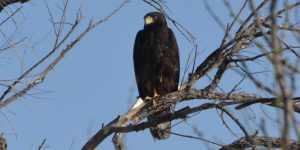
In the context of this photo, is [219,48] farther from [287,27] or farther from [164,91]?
[164,91]

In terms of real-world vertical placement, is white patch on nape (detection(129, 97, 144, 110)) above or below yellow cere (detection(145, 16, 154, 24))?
below

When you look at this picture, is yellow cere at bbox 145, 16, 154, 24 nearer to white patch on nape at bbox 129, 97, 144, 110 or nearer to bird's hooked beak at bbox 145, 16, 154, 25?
bird's hooked beak at bbox 145, 16, 154, 25

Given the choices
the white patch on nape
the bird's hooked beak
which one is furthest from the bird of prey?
the white patch on nape

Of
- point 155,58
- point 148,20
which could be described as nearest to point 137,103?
point 155,58

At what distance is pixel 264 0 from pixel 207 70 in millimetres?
712

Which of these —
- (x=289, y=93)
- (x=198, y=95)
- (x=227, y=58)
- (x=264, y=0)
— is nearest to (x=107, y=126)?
(x=198, y=95)

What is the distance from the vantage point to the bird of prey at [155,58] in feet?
17.7

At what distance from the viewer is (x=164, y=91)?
220 inches

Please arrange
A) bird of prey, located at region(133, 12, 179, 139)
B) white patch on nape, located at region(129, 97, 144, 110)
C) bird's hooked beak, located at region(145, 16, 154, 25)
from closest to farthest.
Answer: white patch on nape, located at region(129, 97, 144, 110)
bird of prey, located at region(133, 12, 179, 139)
bird's hooked beak, located at region(145, 16, 154, 25)

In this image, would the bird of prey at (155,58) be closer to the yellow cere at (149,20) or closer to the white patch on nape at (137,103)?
the yellow cere at (149,20)

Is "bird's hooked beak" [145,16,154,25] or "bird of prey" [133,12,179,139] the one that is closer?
"bird of prey" [133,12,179,139]

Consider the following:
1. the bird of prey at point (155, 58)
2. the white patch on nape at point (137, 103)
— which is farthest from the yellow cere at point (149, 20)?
the white patch on nape at point (137, 103)

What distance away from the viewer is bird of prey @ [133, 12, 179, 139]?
5.41 metres

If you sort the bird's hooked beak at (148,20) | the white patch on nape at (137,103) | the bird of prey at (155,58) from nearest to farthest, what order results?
the white patch on nape at (137,103)
the bird of prey at (155,58)
the bird's hooked beak at (148,20)
